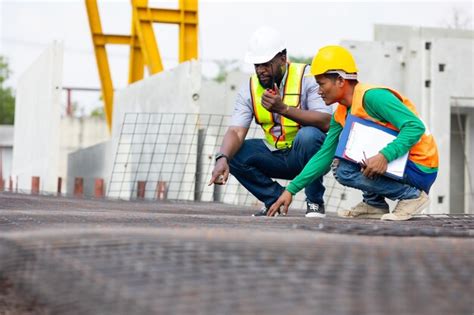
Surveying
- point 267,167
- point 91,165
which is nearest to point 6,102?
point 91,165

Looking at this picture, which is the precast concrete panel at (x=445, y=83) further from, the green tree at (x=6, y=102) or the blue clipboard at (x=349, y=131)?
the green tree at (x=6, y=102)

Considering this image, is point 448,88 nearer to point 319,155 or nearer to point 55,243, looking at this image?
point 319,155

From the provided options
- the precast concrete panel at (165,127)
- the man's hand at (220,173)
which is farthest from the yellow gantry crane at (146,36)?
the man's hand at (220,173)

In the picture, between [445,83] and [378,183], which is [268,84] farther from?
[445,83]

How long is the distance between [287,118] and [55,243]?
3471 millimetres

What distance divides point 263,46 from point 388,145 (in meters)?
1.12

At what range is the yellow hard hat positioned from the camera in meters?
4.77

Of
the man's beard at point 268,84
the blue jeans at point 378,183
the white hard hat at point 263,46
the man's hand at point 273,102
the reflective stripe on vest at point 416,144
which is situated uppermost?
the white hard hat at point 263,46

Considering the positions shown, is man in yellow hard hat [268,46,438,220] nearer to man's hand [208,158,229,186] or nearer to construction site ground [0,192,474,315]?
man's hand [208,158,229,186]

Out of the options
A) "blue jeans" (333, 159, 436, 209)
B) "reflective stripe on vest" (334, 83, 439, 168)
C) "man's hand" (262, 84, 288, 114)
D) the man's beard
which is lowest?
"blue jeans" (333, 159, 436, 209)

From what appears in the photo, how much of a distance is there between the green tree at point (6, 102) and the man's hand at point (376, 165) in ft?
143

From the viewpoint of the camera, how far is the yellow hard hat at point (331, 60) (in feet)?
15.6

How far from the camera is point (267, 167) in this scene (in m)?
5.88

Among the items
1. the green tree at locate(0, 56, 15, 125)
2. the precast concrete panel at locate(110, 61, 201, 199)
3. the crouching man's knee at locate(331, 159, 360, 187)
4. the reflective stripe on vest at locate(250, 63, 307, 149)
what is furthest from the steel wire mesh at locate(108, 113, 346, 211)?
the green tree at locate(0, 56, 15, 125)
